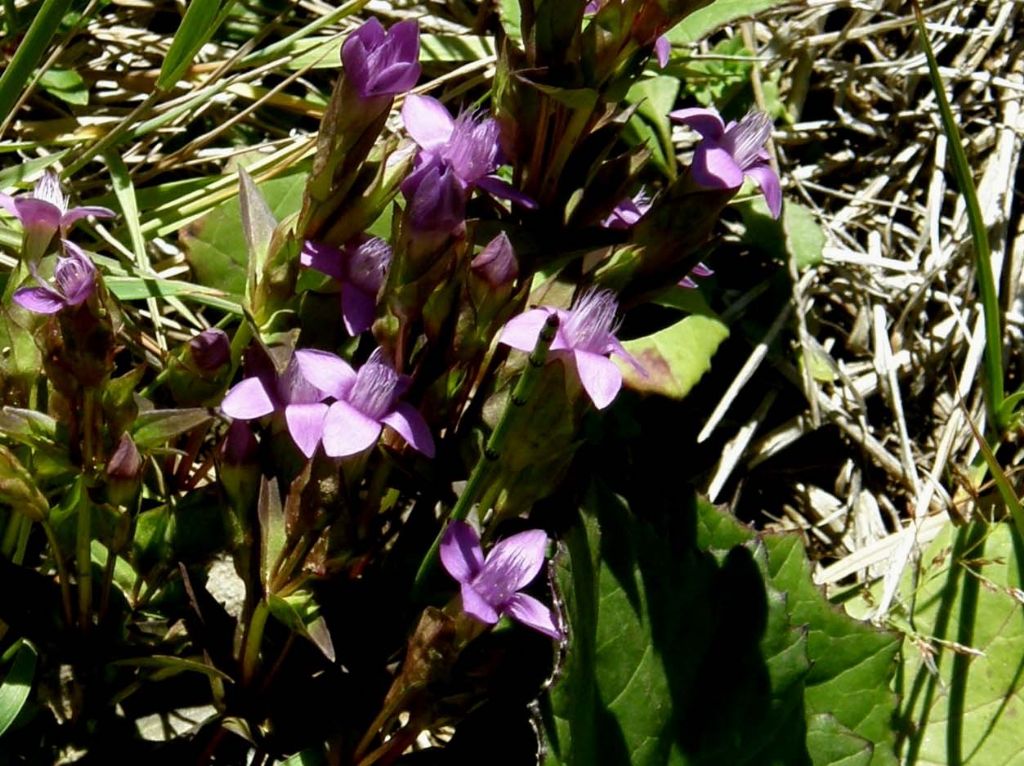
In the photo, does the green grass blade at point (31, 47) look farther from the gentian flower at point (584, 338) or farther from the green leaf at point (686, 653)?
the green leaf at point (686, 653)

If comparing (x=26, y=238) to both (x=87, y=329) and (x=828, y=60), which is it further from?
(x=828, y=60)

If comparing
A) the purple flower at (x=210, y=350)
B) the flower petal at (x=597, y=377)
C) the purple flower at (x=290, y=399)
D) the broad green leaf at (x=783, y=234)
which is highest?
the flower petal at (x=597, y=377)

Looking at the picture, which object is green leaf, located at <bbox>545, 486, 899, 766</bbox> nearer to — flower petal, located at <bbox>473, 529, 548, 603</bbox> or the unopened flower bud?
flower petal, located at <bbox>473, 529, 548, 603</bbox>

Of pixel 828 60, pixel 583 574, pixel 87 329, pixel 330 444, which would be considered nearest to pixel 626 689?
pixel 583 574

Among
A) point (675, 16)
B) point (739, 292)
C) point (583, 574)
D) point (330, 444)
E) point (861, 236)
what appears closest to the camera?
point (330, 444)

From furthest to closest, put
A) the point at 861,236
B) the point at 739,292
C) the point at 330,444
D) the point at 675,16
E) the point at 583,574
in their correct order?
the point at 861,236 < the point at 739,292 < the point at 583,574 < the point at 675,16 < the point at 330,444

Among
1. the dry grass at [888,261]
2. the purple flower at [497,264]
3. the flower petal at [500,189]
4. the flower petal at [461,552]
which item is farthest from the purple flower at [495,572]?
the dry grass at [888,261]

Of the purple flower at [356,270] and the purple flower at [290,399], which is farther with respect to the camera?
the purple flower at [356,270]
